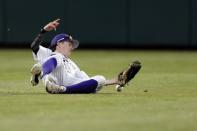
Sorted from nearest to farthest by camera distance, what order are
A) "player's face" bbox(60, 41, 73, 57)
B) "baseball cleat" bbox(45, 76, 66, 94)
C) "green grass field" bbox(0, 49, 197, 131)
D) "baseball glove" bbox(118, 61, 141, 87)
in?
"green grass field" bbox(0, 49, 197, 131) < "baseball cleat" bbox(45, 76, 66, 94) < "baseball glove" bbox(118, 61, 141, 87) < "player's face" bbox(60, 41, 73, 57)

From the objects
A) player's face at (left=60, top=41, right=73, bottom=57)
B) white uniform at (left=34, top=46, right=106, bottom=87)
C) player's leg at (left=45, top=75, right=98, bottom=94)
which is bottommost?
player's leg at (left=45, top=75, right=98, bottom=94)

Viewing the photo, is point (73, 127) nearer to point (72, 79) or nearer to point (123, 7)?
point (72, 79)

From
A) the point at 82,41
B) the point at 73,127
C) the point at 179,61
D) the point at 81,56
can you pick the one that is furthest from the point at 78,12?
the point at 73,127

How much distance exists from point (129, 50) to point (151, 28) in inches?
40.8

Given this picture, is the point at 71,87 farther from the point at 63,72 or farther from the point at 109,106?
the point at 109,106

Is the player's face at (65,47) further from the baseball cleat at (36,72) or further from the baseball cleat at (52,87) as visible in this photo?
the baseball cleat at (52,87)

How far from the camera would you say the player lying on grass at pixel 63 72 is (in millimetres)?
8891

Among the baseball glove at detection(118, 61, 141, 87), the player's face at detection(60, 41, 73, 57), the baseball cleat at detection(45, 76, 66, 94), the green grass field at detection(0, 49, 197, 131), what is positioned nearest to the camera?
the green grass field at detection(0, 49, 197, 131)

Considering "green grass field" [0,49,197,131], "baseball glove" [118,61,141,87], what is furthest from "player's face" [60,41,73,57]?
"baseball glove" [118,61,141,87]

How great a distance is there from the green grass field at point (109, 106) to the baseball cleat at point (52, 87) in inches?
4.4

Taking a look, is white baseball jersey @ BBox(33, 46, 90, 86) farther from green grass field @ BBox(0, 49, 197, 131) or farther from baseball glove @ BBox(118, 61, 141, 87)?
baseball glove @ BBox(118, 61, 141, 87)

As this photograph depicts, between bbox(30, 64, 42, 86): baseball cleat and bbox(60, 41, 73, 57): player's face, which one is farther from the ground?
bbox(60, 41, 73, 57): player's face

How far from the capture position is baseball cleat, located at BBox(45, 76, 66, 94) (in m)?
8.86

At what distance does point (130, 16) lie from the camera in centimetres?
2177
